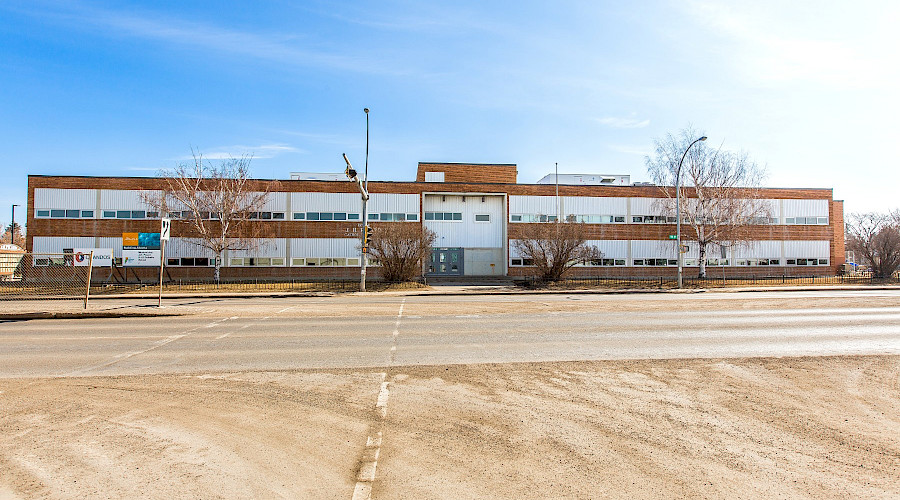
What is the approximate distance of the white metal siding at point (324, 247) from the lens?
39.3 meters

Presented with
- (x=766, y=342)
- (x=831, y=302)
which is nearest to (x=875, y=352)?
(x=766, y=342)

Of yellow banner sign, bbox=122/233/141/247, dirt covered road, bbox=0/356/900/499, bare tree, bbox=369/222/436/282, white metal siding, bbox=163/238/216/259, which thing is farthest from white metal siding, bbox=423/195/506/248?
dirt covered road, bbox=0/356/900/499

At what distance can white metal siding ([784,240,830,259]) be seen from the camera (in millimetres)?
43531

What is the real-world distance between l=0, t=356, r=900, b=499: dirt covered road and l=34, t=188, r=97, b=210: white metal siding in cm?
3755

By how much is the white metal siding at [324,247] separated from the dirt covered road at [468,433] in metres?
32.1

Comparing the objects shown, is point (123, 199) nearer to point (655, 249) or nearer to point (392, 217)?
point (392, 217)

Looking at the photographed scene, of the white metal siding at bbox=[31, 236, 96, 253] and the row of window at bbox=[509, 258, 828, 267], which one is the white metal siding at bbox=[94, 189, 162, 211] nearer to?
the white metal siding at bbox=[31, 236, 96, 253]

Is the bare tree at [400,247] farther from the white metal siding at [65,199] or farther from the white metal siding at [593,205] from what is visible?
the white metal siding at [65,199]

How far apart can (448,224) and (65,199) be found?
97.4 ft

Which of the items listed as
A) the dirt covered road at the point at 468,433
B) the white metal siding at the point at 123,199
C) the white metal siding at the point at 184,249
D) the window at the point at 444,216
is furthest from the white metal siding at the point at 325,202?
the dirt covered road at the point at 468,433

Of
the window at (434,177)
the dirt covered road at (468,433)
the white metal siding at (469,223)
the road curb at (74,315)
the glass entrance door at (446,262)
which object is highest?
the window at (434,177)

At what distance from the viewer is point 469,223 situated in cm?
4194

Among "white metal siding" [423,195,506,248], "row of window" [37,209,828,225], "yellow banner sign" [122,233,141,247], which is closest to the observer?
"yellow banner sign" [122,233,141,247]

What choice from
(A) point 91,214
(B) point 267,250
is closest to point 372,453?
(B) point 267,250
